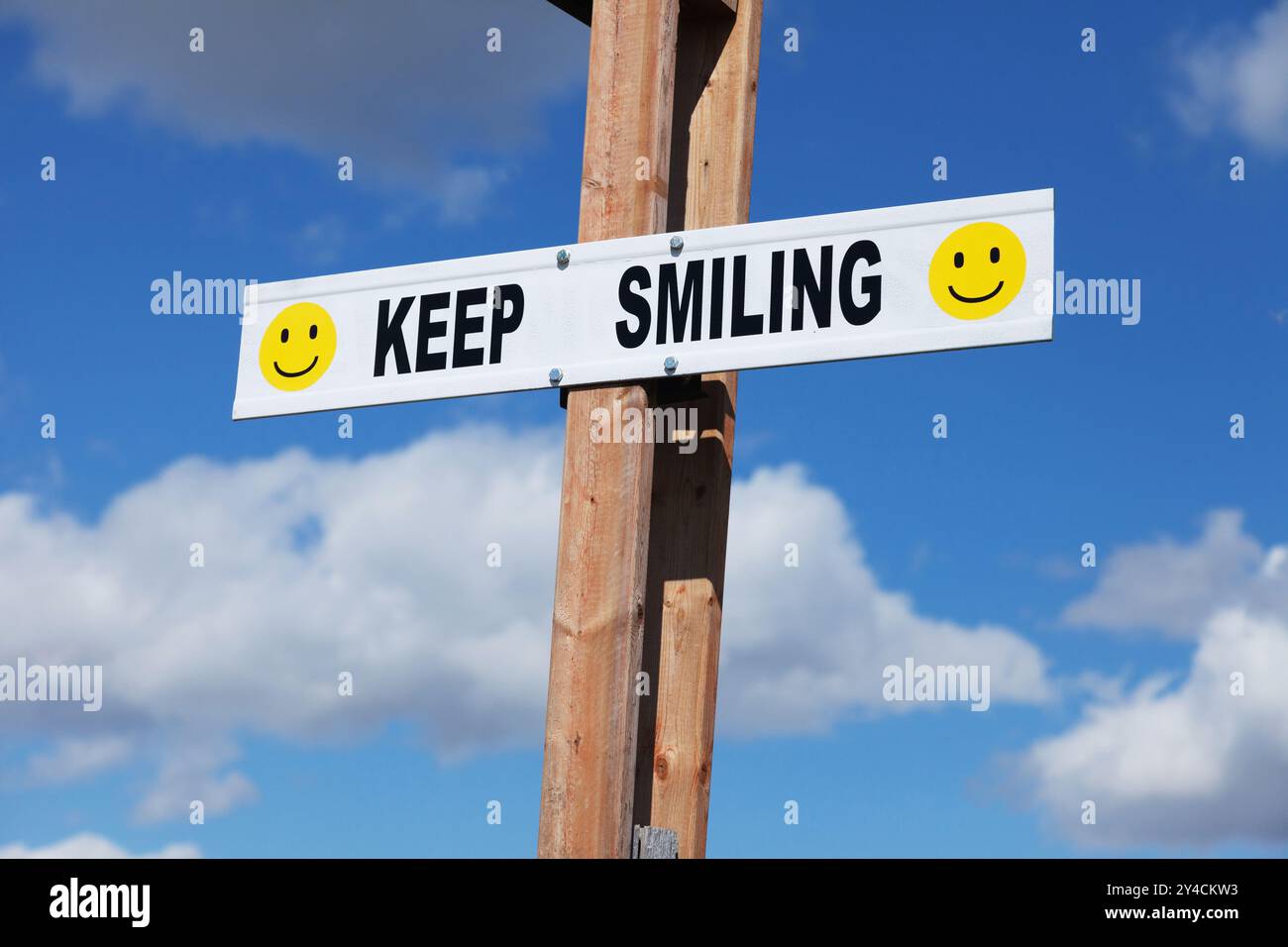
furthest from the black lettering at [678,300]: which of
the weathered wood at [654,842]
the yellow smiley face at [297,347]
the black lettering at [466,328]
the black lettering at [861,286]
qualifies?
the weathered wood at [654,842]

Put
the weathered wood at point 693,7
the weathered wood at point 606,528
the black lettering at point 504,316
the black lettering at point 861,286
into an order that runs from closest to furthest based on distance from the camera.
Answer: the weathered wood at point 606,528
the black lettering at point 861,286
the black lettering at point 504,316
the weathered wood at point 693,7

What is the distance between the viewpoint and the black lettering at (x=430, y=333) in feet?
10.1

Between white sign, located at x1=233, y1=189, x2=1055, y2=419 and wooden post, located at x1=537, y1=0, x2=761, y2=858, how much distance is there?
11 centimetres

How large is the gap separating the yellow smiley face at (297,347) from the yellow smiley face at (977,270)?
1256 mm

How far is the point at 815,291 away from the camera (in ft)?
9.37

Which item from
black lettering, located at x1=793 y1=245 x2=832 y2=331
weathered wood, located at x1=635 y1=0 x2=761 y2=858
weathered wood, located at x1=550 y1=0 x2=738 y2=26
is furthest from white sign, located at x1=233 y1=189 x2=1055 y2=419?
weathered wood, located at x1=550 y1=0 x2=738 y2=26

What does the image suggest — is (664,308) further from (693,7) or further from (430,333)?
(693,7)

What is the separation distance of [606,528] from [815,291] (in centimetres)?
59

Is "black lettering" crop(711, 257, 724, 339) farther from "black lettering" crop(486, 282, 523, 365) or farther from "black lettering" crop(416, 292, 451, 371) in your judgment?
"black lettering" crop(416, 292, 451, 371)
